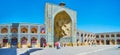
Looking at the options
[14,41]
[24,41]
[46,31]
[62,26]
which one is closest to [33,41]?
[24,41]

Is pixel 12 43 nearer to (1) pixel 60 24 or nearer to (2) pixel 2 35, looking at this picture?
(2) pixel 2 35

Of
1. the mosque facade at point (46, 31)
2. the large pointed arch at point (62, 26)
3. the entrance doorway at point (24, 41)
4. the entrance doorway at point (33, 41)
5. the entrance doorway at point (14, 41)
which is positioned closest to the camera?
the entrance doorway at point (14, 41)

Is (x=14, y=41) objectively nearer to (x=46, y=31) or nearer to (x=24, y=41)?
(x=24, y=41)

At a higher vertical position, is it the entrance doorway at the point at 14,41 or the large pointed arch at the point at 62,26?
the large pointed arch at the point at 62,26

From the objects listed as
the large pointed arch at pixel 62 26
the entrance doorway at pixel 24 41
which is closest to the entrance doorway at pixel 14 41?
the entrance doorway at pixel 24 41

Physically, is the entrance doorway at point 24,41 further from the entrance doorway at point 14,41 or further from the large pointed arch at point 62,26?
the large pointed arch at point 62,26

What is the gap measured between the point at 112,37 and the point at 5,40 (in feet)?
135

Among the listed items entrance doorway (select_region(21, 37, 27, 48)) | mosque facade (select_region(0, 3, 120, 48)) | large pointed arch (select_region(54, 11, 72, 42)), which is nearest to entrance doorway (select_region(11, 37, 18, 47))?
mosque facade (select_region(0, 3, 120, 48))

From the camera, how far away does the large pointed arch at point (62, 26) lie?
43312 millimetres

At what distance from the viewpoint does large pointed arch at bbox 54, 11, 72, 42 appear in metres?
43.3

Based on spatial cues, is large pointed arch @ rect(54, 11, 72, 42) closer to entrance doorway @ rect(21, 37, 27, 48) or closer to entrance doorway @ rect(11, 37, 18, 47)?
entrance doorway @ rect(21, 37, 27, 48)

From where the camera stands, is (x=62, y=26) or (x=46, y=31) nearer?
(x=46, y=31)

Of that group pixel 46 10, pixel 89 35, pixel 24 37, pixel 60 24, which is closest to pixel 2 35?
pixel 24 37

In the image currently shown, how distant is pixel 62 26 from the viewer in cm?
4409
